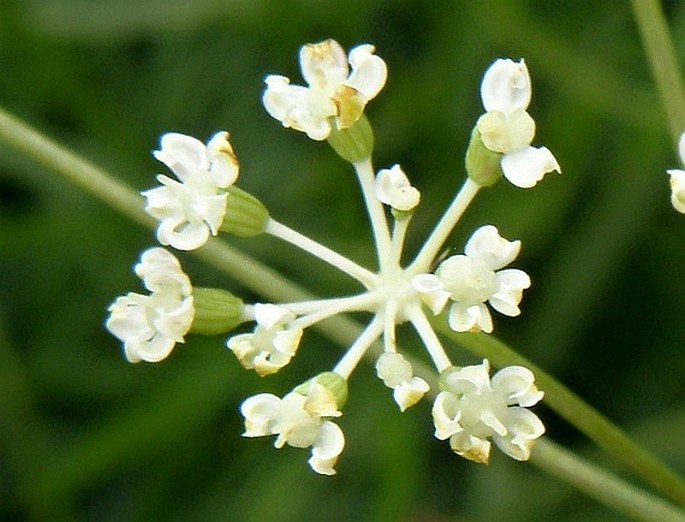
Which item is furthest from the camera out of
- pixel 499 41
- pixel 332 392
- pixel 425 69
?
pixel 425 69

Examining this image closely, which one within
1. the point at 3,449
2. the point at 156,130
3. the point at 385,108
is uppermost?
the point at 385,108

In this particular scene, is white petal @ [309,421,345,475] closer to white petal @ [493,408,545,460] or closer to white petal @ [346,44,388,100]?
white petal @ [493,408,545,460]

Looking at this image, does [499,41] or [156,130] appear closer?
[499,41]

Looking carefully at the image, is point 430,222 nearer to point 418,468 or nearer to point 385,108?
point 385,108

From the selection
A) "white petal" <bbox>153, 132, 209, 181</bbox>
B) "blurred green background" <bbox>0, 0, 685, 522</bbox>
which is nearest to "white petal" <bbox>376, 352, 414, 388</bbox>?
"white petal" <bbox>153, 132, 209, 181</bbox>

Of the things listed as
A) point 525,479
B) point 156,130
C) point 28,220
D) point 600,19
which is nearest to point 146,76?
point 156,130

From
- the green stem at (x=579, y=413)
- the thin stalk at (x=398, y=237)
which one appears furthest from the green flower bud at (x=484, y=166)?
the green stem at (x=579, y=413)

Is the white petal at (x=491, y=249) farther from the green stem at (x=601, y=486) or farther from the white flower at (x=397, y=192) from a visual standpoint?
the green stem at (x=601, y=486)

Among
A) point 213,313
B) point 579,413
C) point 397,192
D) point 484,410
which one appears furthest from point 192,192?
point 579,413
